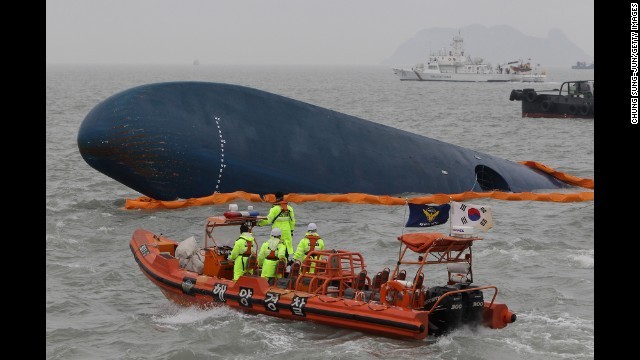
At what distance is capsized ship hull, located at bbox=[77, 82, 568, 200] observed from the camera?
2833cm

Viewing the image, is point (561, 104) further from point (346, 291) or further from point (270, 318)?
point (270, 318)

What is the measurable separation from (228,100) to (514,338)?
50.0 ft

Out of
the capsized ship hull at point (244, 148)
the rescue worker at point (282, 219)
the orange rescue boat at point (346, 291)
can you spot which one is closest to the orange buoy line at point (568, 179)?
the capsized ship hull at point (244, 148)

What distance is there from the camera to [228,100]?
99.5 ft

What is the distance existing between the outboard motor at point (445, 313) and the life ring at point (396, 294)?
42 centimetres

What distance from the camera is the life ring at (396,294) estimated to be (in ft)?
56.1

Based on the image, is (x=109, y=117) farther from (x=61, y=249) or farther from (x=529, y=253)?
(x=529, y=253)

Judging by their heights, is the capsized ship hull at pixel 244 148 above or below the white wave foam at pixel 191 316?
above

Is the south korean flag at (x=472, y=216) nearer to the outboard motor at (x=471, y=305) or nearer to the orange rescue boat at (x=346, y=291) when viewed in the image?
the orange rescue boat at (x=346, y=291)

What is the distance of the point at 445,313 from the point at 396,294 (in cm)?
106

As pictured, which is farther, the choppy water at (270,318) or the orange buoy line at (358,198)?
the orange buoy line at (358,198)

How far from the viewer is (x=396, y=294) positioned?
17.5 metres
